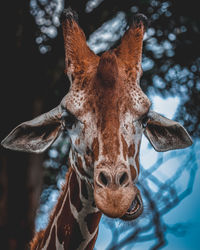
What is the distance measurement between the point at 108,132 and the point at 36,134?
103 centimetres

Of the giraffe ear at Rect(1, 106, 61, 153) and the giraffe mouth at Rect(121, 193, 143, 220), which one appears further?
the giraffe ear at Rect(1, 106, 61, 153)

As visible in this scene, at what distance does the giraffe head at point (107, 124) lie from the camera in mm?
1857

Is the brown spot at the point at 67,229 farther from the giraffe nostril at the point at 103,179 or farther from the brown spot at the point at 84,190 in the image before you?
the giraffe nostril at the point at 103,179

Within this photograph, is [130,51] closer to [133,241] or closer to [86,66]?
Result: [86,66]

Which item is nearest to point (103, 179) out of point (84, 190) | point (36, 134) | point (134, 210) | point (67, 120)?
point (134, 210)

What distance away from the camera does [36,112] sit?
514cm

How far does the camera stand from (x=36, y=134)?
2795 millimetres

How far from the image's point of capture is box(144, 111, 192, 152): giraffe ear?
268 cm

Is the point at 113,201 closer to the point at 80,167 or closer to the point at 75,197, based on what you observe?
the point at 80,167

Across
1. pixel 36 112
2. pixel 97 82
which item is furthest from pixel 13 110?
pixel 97 82

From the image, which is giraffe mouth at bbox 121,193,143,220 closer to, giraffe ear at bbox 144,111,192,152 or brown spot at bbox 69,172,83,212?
brown spot at bbox 69,172,83,212

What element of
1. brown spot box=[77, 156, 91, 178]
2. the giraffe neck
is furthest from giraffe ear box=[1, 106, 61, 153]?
brown spot box=[77, 156, 91, 178]

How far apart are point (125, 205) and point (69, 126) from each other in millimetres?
912

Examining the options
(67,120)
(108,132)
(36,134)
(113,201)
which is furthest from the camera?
(36,134)
